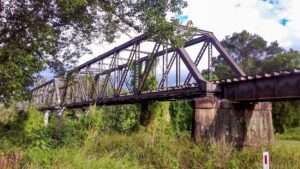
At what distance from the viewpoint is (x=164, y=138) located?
52.4 ft

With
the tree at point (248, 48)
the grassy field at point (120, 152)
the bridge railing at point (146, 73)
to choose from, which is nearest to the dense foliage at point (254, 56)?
the tree at point (248, 48)

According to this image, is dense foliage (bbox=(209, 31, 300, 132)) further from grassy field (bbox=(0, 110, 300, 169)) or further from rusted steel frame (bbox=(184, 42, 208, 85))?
grassy field (bbox=(0, 110, 300, 169))

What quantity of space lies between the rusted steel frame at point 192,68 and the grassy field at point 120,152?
4568 mm

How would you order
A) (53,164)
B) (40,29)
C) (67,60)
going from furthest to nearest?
1. (67,60)
2. (40,29)
3. (53,164)

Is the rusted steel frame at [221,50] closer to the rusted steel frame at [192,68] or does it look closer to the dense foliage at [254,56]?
the rusted steel frame at [192,68]

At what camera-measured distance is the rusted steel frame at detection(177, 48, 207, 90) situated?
807 inches

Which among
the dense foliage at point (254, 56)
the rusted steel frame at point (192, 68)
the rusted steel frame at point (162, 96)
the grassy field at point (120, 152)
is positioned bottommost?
the grassy field at point (120, 152)

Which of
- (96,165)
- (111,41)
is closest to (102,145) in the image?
(111,41)

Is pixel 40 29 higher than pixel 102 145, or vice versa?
pixel 40 29

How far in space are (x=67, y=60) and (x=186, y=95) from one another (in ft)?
26.5

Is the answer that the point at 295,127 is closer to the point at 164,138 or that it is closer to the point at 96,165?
the point at 164,138

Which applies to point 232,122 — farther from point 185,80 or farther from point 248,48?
point 248,48

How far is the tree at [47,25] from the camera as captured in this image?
39.1 feet

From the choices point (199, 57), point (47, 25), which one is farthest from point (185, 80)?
point (47, 25)
